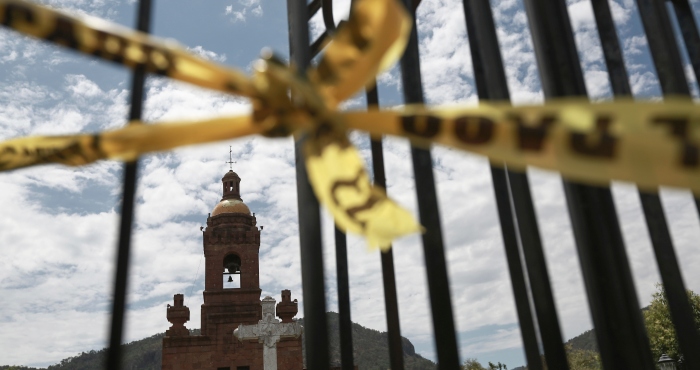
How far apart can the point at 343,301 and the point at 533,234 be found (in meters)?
0.85

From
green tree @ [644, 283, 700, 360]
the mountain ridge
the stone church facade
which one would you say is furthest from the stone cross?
the mountain ridge

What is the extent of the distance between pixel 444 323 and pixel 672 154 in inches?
36.0

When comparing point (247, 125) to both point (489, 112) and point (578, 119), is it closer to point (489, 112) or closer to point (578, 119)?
point (489, 112)

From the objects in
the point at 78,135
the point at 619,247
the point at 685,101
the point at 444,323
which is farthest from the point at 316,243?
the point at 685,101

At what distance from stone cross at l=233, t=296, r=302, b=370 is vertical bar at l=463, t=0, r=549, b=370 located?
16011mm

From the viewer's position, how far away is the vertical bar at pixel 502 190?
2.24 m

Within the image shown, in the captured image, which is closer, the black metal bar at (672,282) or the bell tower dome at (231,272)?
the black metal bar at (672,282)

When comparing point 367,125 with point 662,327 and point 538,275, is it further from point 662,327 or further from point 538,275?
point 662,327

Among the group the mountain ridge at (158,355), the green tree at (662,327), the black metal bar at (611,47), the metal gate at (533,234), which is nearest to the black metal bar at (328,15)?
the metal gate at (533,234)

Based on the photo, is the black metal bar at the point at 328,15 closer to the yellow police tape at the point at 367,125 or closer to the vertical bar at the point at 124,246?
the vertical bar at the point at 124,246

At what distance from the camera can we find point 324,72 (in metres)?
1.18

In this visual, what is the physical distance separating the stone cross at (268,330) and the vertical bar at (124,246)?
54.5ft

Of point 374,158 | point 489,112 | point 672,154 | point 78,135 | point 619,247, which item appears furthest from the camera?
point 374,158

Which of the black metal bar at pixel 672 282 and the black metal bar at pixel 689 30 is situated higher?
the black metal bar at pixel 689 30
